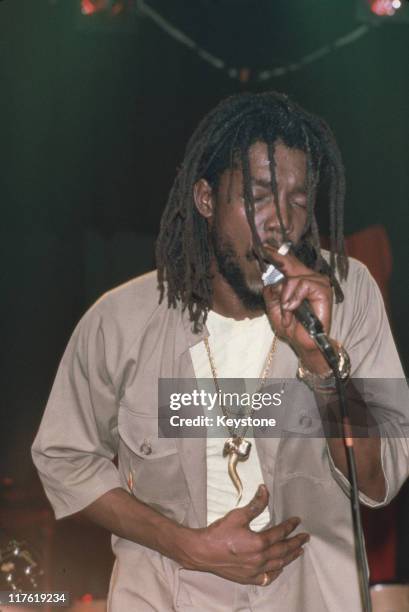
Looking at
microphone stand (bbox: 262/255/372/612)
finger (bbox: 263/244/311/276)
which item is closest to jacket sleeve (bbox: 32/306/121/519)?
finger (bbox: 263/244/311/276)

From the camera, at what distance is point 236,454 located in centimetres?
232

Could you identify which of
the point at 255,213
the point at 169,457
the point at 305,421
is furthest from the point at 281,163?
the point at 169,457

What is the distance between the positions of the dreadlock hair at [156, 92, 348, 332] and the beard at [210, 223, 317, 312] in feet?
0.04

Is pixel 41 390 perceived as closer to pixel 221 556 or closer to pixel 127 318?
pixel 127 318

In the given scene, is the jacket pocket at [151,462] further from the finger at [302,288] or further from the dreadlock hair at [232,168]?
the finger at [302,288]

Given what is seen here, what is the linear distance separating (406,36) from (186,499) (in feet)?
8.19

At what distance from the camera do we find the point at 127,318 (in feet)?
8.18

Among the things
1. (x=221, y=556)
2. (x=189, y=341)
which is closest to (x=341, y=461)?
(x=221, y=556)

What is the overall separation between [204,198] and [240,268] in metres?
0.25

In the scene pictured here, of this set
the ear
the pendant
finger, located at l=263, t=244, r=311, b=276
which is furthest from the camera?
the ear

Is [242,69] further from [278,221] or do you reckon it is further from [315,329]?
[315,329]

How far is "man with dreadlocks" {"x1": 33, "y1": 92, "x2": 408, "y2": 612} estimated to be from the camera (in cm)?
227

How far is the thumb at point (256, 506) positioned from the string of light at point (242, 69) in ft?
8.06

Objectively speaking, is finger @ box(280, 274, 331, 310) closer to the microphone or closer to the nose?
the microphone
